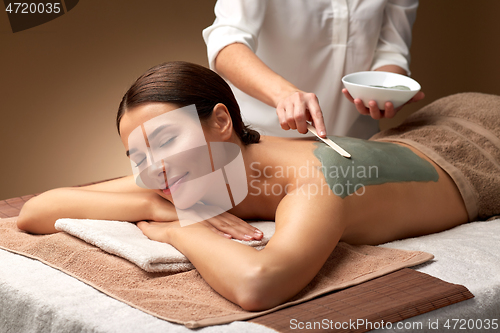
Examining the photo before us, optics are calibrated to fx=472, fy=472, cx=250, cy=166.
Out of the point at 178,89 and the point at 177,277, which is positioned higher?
the point at 178,89

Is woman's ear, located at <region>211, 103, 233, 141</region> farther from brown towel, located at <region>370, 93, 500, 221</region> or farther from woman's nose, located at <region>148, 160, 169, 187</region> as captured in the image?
brown towel, located at <region>370, 93, 500, 221</region>

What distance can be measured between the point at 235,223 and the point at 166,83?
390 mm

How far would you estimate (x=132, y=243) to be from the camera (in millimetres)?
1087

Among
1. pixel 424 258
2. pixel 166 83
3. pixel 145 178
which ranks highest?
pixel 166 83

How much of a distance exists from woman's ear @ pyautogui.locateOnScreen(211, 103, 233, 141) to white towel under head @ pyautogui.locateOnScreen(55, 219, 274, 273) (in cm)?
27

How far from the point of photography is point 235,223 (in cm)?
119

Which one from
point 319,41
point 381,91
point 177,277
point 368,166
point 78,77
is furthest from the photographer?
point 78,77

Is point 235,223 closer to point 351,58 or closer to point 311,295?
point 311,295

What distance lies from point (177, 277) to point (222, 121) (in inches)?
16.7

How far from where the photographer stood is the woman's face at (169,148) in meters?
1.11

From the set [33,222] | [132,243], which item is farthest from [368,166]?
[33,222]

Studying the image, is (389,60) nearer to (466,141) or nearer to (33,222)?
(466,141)

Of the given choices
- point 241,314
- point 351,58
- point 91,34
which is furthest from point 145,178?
point 91,34

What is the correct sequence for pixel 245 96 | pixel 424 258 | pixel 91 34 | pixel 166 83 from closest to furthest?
pixel 424 258 → pixel 166 83 → pixel 245 96 → pixel 91 34
